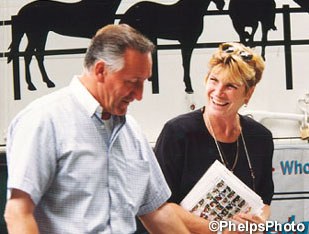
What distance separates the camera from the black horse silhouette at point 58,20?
1.73 metres

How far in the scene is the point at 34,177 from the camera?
92 centimetres

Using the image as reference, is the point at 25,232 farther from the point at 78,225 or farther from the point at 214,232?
the point at 214,232

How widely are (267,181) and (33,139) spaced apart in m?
0.71

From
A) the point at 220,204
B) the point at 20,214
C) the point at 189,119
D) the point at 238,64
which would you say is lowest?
the point at 220,204

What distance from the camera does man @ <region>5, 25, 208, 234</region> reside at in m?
0.93

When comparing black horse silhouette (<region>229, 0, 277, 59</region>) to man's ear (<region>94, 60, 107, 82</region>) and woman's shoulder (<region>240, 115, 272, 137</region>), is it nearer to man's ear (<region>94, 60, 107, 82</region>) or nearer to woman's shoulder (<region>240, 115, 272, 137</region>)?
woman's shoulder (<region>240, 115, 272, 137</region>)

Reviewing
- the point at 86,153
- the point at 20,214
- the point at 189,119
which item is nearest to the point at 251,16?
the point at 189,119

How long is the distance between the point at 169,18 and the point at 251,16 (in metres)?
0.28

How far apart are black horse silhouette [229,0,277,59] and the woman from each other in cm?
40

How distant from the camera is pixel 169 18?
1.74 meters

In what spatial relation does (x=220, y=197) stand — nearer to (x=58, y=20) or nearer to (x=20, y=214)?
(x=20, y=214)

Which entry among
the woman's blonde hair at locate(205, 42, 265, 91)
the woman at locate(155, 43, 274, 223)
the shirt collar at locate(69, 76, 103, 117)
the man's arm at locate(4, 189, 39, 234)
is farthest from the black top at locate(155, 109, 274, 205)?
the man's arm at locate(4, 189, 39, 234)

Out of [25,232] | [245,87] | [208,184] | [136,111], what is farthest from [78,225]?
[136,111]

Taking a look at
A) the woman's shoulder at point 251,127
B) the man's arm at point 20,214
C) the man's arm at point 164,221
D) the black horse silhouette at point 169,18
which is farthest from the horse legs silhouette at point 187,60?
the man's arm at point 20,214
